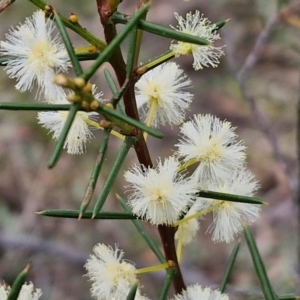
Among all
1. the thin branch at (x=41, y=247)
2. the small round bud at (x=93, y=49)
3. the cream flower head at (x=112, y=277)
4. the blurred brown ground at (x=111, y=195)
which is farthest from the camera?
the blurred brown ground at (x=111, y=195)

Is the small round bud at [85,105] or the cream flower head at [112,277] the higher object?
the small round bud at [85,105]

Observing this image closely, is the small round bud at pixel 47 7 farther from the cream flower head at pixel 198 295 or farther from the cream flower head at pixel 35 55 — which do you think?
the cream flower head at pixel 198 295

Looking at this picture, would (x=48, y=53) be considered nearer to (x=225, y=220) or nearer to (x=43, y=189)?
(x=225, y=220)

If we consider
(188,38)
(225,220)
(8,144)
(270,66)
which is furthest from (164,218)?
(270,66)

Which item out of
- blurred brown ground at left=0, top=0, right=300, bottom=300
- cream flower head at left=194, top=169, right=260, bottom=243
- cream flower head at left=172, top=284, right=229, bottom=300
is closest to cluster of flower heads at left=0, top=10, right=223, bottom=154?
cream flower head at left=194, top=169, right=260, bottom=243

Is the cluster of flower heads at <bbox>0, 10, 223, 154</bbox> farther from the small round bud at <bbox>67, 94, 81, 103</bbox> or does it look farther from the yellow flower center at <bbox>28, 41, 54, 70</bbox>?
the small round bud at <bbox>67, 94, 81, 103</bbox>

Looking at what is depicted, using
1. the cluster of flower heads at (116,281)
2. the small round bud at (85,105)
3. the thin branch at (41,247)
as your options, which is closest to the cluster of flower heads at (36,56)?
the small round bud at (85,105)

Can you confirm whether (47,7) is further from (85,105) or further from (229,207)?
(229,207)
